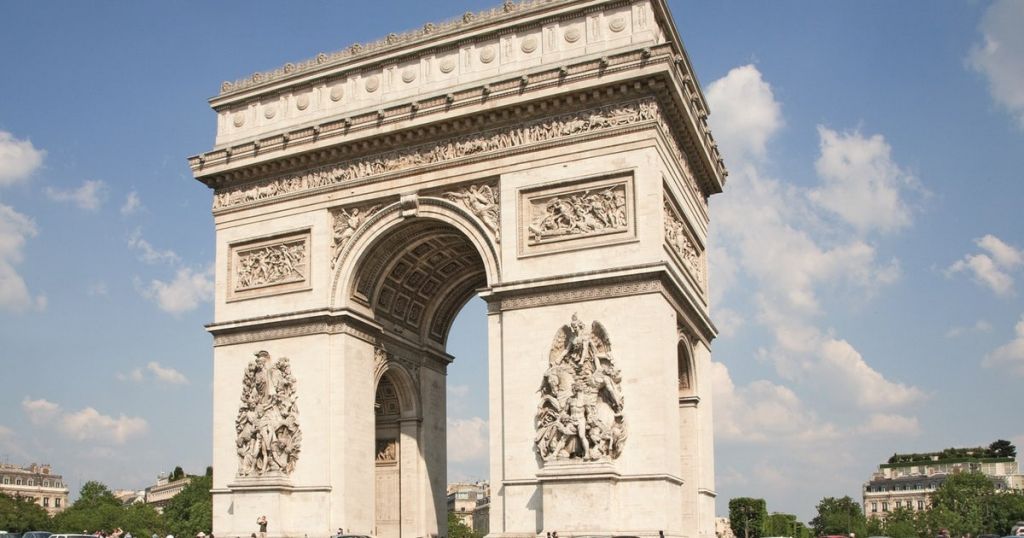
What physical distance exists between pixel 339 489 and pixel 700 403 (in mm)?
10320

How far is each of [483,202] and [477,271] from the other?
5.68 metres

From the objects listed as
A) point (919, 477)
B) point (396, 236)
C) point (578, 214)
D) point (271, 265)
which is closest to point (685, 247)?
point (578, 214)

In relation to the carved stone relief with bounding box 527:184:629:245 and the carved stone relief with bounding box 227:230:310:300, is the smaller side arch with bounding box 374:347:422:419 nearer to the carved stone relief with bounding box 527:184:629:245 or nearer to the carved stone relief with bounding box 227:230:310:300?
the carved stone relief with bounding box 227:230:310:300

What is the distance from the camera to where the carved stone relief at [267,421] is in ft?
93.8

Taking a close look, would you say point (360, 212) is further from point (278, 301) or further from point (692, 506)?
point (692, 506)

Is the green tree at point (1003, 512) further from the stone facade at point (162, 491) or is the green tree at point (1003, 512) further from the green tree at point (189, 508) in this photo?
the stone facade at point (162, 491)

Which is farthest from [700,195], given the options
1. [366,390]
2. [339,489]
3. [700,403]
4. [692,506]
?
[339,489]

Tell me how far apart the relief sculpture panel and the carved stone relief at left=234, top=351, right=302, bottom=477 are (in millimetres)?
7840

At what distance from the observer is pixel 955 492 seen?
3578 inches

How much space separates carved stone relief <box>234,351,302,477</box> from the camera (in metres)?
28.6

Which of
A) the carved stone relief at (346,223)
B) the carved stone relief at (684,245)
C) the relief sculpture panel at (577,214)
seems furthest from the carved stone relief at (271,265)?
the carved stone relief at (684,245)

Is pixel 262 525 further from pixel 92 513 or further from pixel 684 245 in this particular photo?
pixel 92 513

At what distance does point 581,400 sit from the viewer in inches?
981

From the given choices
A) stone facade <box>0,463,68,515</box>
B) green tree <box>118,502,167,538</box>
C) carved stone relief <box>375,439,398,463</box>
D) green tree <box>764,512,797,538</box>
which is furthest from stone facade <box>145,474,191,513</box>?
carved stone relief <box>375,439,398,463</box>
